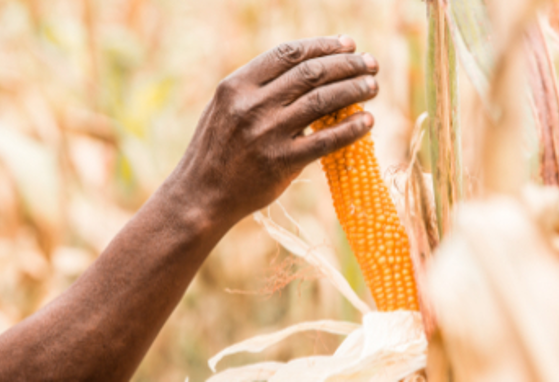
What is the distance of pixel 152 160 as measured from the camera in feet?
3.16

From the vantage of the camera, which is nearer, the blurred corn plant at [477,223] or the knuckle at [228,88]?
the blurred corn plant at [477,223]

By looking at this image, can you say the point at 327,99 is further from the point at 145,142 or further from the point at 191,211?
A: the point at 145,142

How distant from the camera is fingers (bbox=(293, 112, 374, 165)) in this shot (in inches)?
15.1

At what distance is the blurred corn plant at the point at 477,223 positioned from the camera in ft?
0.59

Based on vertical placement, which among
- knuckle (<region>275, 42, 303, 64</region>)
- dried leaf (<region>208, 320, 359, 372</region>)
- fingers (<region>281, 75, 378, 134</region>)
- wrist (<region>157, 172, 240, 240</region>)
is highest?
knuckle (<region>275, 42, 303, 64</region>)

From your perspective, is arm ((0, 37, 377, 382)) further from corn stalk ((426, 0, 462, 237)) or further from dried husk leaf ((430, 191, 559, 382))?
dried husk leaf ((430, 191, 559, 382))

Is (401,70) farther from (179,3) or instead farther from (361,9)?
(179,3)

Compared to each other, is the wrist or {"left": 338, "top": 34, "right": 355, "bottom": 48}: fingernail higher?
{"left": 338, "top": 34, "right": 355, "bottom": 48}: fingernail

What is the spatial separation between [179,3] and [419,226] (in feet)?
3.16

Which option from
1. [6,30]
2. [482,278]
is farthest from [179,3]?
[482,278]

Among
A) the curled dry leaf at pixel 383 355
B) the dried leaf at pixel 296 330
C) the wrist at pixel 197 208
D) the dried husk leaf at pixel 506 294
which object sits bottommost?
the curled dry leaf at pixel 383 355

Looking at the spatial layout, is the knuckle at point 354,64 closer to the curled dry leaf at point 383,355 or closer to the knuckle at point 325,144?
the knuckle at point 325,144

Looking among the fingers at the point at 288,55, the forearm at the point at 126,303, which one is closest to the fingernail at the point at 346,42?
the fingers at the point at 288,55

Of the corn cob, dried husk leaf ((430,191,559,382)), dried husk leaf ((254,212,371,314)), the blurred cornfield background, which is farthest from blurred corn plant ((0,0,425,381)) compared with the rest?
dried husk leaf ((430,191,559,382))
